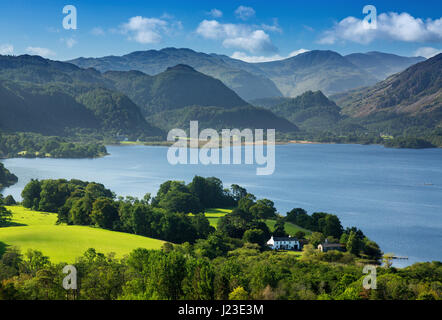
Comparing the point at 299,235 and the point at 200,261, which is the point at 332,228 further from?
the point at 200,261

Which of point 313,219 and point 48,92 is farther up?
point 48,92

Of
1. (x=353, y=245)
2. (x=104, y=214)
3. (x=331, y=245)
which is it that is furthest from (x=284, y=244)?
(x=104, y=214)

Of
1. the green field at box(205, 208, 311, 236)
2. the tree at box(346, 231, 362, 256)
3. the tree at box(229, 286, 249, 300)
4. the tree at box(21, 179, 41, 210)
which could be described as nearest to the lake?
the tree at box(346, 231, 362, 256)

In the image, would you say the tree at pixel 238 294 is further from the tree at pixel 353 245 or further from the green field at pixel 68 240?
the tree at pixel 353 245

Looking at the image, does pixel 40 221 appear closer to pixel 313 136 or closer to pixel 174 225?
pixel 174 225

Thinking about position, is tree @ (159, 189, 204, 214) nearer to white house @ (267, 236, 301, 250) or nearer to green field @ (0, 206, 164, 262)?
green field @ (0, 206, 164, 262)
